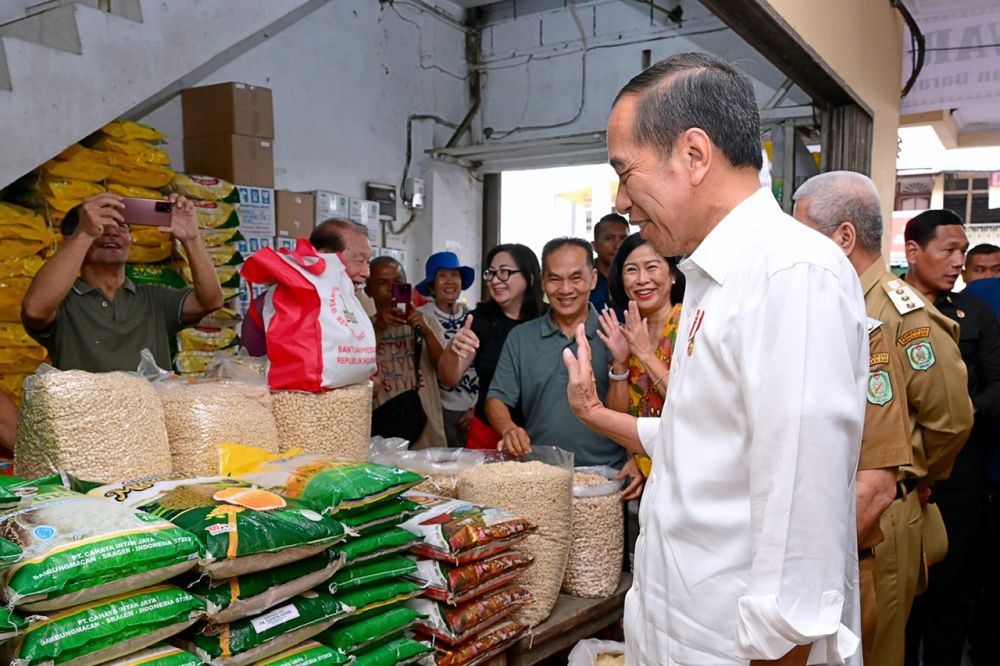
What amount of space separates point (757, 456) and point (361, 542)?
0.78 meters

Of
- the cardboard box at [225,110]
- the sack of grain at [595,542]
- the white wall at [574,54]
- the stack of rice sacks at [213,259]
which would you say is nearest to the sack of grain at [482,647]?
the sack of grain at [595,542]

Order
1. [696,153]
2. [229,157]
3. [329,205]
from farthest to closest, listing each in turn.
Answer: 1. [329,205]
2. [229,157]
3. [696,153]

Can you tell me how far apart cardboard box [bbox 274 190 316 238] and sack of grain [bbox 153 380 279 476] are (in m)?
2.95

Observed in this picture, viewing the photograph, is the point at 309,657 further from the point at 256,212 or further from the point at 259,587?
the point at 256,212

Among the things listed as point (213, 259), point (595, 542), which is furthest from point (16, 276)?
point (595, 542)

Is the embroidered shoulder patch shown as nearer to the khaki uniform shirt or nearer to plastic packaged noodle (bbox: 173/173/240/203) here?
the khaki uniform shirt

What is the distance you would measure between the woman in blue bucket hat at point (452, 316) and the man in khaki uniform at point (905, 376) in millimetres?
1822

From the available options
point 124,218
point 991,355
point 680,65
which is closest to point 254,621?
point 680,65

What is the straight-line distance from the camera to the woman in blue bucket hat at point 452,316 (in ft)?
10.9

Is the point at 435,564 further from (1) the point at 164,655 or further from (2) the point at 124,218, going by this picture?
(2) the point at 124,218

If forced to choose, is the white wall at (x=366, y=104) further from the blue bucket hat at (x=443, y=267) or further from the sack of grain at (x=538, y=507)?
the sack of grain at (x=538, y=507)

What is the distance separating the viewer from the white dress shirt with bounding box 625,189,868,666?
784 mm

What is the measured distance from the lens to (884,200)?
413cm

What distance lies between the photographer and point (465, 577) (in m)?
→ 1.47
